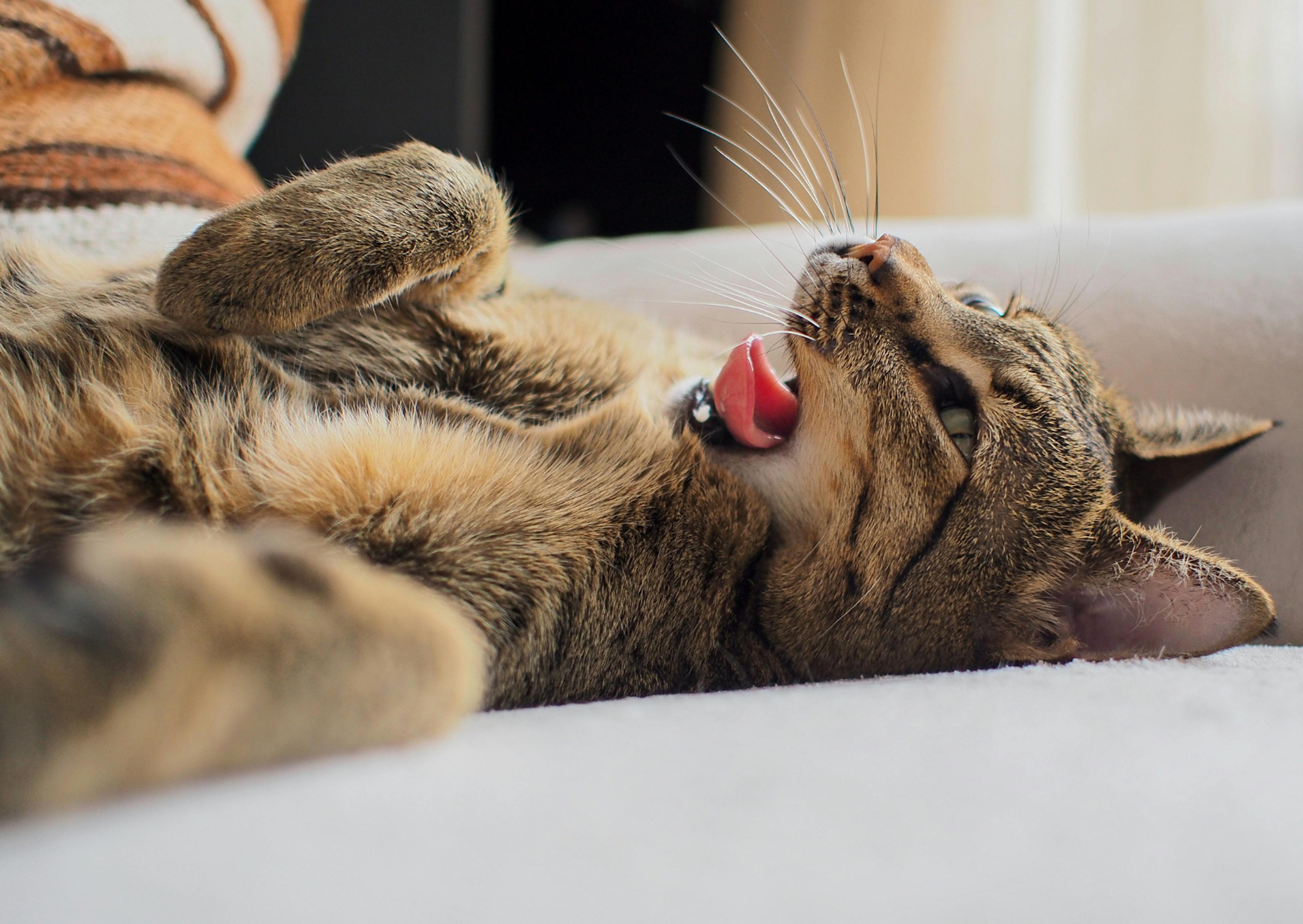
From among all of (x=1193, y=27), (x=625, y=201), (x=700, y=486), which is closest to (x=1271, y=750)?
(x=700, y=486)

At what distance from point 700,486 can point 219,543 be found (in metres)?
0.50

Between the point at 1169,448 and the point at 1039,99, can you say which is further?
the point at 1039,99

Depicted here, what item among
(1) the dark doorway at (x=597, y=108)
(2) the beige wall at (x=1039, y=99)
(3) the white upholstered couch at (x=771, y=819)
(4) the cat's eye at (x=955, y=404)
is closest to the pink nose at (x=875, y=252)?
(4) the cat's eye at (x=955, y=404)

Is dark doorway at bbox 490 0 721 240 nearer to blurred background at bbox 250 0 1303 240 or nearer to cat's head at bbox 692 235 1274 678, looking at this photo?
blurred background at bbox 250 0 1303 240

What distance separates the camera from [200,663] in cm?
49

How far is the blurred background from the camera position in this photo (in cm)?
238

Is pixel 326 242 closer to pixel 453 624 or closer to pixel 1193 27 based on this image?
pixel 453 624

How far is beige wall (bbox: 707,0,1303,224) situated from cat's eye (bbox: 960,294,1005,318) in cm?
127

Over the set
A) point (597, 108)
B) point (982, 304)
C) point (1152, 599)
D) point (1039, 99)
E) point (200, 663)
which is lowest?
point (1152, 599)

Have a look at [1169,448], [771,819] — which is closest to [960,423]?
[1169,448]

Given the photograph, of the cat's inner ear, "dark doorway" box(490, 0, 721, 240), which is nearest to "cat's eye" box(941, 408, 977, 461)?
the cat's inner ear

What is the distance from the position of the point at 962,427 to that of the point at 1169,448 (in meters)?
0.33

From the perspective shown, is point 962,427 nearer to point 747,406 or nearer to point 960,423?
point 960,423

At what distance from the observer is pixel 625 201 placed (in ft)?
12.3
